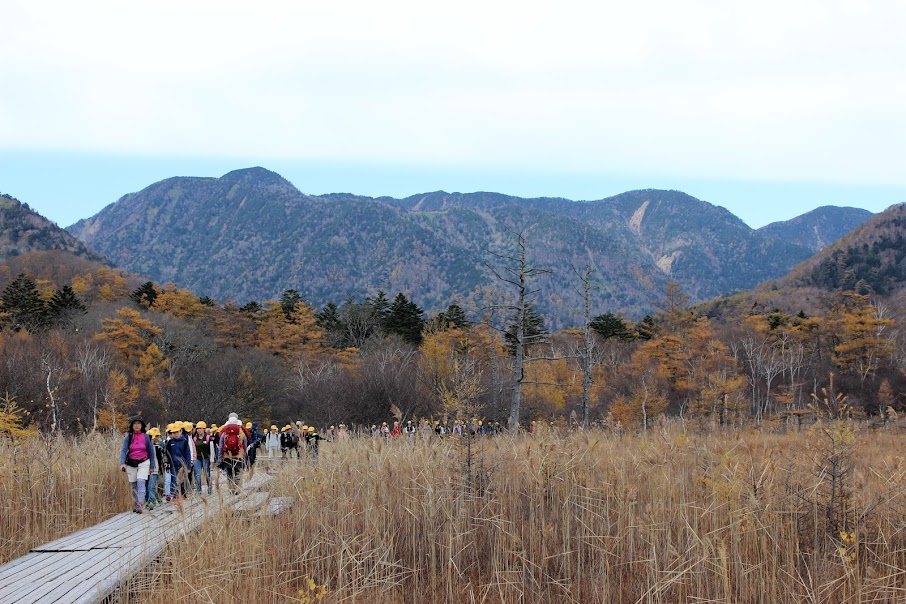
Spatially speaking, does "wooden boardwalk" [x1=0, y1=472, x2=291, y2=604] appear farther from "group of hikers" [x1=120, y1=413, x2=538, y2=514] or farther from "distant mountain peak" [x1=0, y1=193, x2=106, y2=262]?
"distant mountain peak" [x1=0, y1=193, x2=106, y2=262]

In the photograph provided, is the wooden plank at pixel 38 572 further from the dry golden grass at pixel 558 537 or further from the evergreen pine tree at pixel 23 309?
the evergreen pine tree at pixel 23 309

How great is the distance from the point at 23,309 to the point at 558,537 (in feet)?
175

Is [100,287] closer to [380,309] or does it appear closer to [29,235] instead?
[380,309]

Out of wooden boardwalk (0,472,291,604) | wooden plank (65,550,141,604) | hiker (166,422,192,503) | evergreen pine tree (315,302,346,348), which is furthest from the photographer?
evergreen pine tree (315,302,346,348)

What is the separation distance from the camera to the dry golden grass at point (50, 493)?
6.91 meters

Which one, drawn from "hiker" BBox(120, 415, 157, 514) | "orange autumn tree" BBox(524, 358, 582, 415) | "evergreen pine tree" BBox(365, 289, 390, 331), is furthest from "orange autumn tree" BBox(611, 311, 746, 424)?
"hiker" BBox(120, 415, 157, 514)

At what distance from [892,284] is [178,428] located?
133 m

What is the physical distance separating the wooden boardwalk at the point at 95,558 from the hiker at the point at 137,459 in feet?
3.35

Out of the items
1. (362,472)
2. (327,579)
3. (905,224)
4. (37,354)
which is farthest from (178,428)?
(905,224)

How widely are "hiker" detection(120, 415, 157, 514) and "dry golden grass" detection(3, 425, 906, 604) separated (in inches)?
97.8

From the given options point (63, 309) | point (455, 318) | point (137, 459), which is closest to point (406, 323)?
point (455, 318)

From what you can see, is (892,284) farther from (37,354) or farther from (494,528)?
(494,528)

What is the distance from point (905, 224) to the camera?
5536 inches

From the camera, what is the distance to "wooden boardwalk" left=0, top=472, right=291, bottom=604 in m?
4.66
